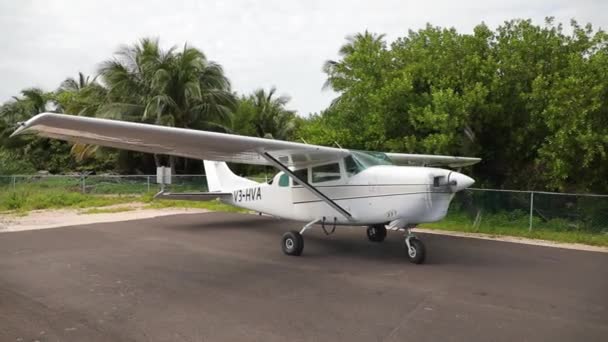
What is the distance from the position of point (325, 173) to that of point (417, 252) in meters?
2.28

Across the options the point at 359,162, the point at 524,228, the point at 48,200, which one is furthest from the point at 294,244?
the point at 48,200

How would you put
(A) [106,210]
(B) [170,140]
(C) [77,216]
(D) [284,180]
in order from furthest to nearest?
(A) [106,210] → (C) [77,216] → (D) [284,180] → (B) [170,140]

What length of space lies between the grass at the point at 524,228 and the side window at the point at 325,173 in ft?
16.0

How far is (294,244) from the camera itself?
7637mm

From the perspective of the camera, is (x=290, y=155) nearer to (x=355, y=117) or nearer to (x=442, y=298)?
(x=442, y=298)

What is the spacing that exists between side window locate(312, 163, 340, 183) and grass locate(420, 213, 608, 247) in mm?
4880

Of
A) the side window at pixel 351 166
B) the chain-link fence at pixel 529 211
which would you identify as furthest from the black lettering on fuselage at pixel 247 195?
the chain-link fence at pixel 529 211

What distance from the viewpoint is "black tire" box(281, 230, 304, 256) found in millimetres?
7621

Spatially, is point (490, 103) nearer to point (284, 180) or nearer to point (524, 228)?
point (524, 228)

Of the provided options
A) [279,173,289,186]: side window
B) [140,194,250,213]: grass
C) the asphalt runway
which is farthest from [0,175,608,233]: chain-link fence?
[140,194,250,213]: grass

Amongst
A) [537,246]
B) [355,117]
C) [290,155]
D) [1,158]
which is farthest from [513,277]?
[1,158]

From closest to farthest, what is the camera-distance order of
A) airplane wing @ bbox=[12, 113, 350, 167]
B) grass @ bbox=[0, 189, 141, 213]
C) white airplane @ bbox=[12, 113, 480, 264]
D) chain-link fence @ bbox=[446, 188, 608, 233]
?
airplane wing @ bbox=[12, 113, 350, 167] < white airplane @ bbox=[12, 113, 480, 264] < chain-link fence @ bbox=[446, 188, 608, 233] < grass @ bbox=[0, 189, 141, 213]

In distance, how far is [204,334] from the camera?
397cm

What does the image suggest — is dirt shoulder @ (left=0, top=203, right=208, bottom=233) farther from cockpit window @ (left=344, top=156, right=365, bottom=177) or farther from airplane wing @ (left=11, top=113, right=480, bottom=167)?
cockpit window @ (left=344, top=156, right=365, bottom=177)
